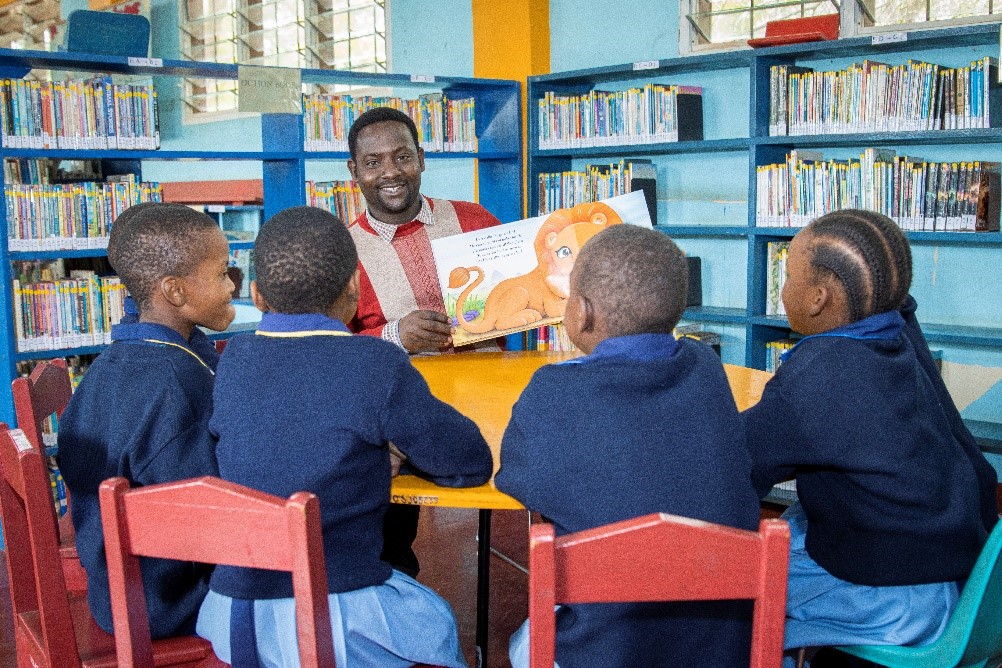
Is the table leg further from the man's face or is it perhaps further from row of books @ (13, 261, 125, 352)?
row of books @ (13, 261, 125, 352)

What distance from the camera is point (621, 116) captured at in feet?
16.4

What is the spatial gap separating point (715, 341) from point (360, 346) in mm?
3594

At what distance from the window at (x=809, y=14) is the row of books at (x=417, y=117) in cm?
124

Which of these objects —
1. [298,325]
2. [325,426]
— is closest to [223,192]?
[298,325]

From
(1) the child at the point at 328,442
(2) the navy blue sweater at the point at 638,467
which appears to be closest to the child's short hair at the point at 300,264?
(1) the child at the point at 328,442

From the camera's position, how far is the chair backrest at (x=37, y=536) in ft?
4.86

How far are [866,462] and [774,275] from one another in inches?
118

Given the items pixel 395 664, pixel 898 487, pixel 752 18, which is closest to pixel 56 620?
pixel 395 664

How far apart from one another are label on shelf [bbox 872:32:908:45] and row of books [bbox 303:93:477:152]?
84.2 inches

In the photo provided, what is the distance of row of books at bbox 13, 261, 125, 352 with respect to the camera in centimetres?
405

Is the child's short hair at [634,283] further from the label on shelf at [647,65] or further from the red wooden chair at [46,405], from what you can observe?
the label on shelf at [647,65]

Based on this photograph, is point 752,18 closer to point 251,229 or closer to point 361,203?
point 361,203

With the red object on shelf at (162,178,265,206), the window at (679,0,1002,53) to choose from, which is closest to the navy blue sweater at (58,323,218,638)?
the window at (679,0,1002,53)

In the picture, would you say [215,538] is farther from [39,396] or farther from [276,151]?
[276,151]
